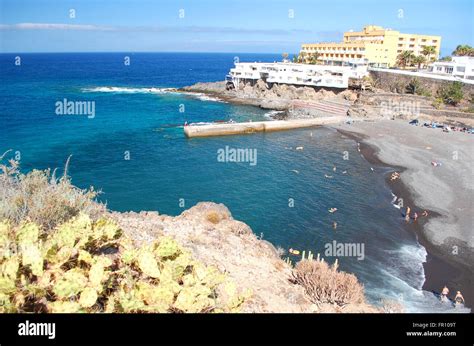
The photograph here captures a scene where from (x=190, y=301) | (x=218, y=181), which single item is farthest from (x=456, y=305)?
(x=218, y=181)

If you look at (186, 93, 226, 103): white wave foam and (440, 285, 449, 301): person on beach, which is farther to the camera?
(186, 93, 226, 103): white wave foam

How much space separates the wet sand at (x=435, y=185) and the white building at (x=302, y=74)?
65.2 ft

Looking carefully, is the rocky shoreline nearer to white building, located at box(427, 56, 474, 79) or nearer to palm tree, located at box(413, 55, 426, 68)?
white building, located at box(427, 56, 474, 79)

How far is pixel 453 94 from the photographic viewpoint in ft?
204

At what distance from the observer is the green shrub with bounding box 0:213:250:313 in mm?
6609

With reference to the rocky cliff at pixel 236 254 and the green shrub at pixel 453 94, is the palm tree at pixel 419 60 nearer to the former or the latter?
the green shrub at pixel 453 94

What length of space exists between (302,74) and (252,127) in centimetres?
2943

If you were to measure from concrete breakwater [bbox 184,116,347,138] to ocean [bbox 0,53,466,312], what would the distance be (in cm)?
153

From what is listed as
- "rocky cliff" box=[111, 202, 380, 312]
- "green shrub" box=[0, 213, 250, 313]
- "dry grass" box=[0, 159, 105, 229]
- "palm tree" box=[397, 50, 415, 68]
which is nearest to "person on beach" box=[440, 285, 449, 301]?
"rocky cliff" box=[111, 202, 380, 312]

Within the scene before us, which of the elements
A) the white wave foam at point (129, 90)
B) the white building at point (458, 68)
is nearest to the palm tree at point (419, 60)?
the white building at point (458, 68)

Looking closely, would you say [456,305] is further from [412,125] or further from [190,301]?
[412,125]

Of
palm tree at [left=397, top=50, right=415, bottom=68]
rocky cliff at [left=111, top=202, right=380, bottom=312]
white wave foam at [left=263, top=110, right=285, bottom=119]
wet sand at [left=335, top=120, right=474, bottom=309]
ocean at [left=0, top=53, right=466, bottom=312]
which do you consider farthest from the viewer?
palm tree at [left=397, top=50, right=415, bottom=68]

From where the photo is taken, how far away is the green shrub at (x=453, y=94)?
6142 centimetres

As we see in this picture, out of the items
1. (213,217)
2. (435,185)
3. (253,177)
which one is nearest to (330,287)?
(213,217)
